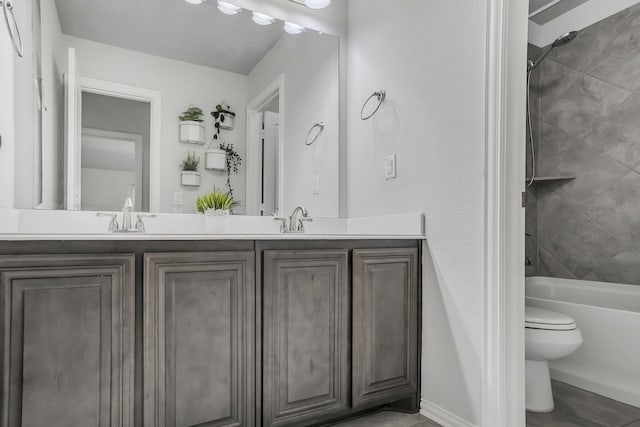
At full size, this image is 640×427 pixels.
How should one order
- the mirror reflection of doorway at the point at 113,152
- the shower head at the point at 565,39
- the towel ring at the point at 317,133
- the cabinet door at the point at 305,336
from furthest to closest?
the shower head at the point at 565,39 → the towel ring at the point at 317,133 → the mirror reflection of doorway at the point at 113,152 → the cabinet door at the point at 305,336

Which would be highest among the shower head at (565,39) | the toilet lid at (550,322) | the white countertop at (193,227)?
the shower head at (565,39)

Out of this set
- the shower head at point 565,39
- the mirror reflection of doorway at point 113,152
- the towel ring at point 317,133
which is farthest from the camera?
the shower head at point 565,39

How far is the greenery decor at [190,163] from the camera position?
1854 millimetres

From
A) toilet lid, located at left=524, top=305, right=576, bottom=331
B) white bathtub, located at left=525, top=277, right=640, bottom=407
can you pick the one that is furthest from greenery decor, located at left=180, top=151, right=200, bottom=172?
white bathtub, located at left=525, top=277, right=640, bottom=407

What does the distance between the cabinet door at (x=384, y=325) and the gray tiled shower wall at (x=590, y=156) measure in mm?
1757

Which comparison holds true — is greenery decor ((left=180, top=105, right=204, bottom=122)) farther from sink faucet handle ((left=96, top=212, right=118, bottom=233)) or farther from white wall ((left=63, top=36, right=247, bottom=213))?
sink faucet handle ((left=96, top=212, right=118, bottom=233))

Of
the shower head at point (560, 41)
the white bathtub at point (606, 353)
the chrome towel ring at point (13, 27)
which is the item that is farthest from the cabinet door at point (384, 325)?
the shower head at point (560, 41)

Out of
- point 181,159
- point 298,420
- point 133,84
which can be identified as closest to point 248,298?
point 298,420

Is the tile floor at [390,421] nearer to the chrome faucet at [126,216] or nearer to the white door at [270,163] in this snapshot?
the white door at [270,163]

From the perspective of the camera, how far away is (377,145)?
6.59 feet

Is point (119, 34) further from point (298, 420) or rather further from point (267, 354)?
point (298, 420)

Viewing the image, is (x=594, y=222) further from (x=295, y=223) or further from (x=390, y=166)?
(x=295, y=223)

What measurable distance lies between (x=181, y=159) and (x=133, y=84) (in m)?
0.39

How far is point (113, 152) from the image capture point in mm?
1689
